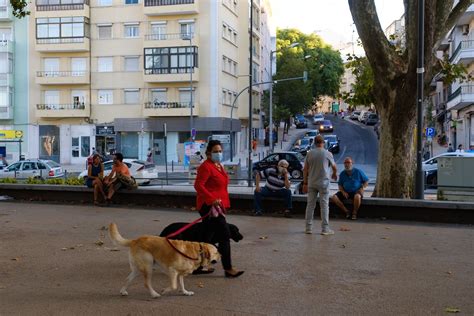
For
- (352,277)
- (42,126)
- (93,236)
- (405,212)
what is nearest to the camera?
(352,277)

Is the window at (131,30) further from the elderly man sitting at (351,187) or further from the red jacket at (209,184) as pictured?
the red jacket at (209,184)

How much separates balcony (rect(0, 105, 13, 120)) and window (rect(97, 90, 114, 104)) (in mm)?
8002

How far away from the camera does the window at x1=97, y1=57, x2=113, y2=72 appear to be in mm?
49066

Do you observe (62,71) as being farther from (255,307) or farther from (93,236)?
(255,307)

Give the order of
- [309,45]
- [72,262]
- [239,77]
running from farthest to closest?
[309,45]
[239,77]
[72,262]

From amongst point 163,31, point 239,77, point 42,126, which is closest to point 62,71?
point 42,126

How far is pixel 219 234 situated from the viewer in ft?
22.7

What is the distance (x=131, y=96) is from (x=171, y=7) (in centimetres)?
810

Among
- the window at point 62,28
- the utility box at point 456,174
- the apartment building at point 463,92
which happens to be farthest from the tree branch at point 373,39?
the window at point 62,28

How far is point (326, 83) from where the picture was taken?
8475 centimetres

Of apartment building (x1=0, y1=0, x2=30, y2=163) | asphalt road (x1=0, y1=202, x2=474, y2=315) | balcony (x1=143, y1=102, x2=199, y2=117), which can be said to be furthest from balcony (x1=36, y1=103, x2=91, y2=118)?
asphalt road (x1=0, y1=202, x2=474, y2=315)

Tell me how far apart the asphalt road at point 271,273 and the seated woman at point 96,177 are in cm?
309

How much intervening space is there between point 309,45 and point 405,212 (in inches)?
2955

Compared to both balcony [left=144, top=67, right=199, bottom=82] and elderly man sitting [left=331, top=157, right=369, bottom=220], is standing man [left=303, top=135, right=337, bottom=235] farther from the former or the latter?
balcony [left=144, top=67, right=199, bottom=82]
